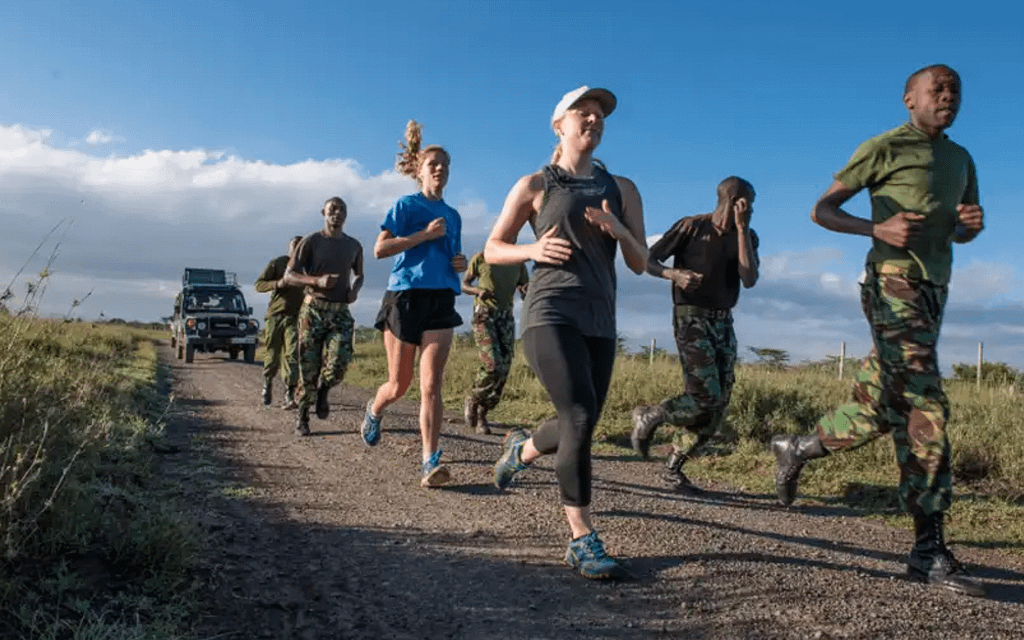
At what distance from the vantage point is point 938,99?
13.0 feet

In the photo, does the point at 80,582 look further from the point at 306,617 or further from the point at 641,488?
the point at 641,488

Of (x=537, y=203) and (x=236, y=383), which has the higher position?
(x=537, y=203)

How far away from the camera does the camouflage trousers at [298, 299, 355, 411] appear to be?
8156mm

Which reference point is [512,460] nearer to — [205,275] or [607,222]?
[607,222]

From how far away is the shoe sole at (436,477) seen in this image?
5387 mm

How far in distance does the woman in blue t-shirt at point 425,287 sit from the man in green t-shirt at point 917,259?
8.39ft

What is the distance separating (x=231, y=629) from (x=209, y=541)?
1.00 m

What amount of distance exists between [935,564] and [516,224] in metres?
2.37

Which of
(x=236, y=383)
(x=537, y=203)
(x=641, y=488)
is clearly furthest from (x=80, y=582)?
(x=236, y=383)

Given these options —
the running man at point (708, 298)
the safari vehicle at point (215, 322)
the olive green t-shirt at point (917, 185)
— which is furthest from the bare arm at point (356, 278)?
the safari vehicle at point (215, 322)

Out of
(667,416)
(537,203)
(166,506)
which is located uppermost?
(537,203)

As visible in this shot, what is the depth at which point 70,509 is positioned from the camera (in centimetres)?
339

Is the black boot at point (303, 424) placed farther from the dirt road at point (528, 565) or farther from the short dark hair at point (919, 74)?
the short dark hair at point (919, 74)

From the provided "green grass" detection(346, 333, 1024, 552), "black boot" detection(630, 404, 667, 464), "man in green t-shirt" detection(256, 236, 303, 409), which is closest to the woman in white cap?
"black boot" detection(630, 404, 667, 464)
